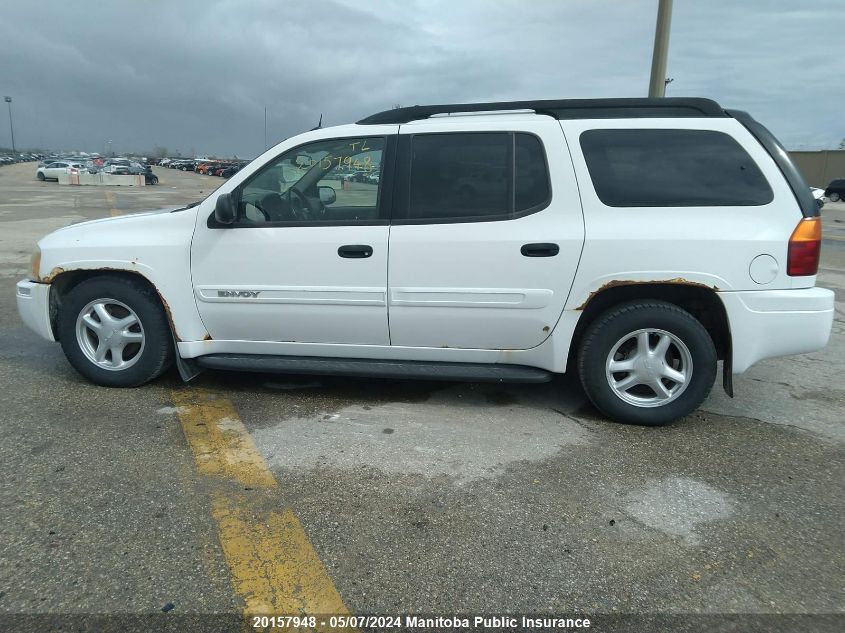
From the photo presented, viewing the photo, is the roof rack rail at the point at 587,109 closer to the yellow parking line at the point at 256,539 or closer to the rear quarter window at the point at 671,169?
the rear quarter window at the point at 671,169

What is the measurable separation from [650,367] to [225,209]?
2.73 m

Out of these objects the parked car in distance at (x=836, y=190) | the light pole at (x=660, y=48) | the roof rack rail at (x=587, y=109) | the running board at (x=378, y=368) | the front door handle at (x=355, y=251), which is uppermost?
the light pole at (x=660, y=48)

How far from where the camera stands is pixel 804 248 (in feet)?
11.2

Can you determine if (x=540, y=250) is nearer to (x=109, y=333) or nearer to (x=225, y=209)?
(x=225, y=209)

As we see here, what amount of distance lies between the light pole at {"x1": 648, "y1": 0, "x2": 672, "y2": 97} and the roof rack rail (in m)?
4.30

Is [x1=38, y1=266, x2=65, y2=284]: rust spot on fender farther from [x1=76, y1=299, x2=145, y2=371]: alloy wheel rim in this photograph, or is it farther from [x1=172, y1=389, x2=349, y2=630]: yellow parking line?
[x1=172, y1=389, x2=349, y2=630]: yellow parking line

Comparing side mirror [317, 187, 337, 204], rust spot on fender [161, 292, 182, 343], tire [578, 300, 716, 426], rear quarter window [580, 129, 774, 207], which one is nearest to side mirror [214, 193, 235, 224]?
side mirror [317, 187, 337, 204]

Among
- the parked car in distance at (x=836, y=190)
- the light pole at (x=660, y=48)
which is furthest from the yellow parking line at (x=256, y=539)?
the parked car in distance at (x=836, y=190)

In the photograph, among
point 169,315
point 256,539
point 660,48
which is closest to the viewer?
point 256,539

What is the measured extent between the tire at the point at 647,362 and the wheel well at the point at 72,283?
2.73 meters

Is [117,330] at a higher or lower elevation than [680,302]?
lower

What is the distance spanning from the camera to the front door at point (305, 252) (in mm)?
3799

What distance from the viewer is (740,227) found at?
3.46 meters

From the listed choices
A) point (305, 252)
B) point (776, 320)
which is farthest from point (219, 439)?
point (776, 320)
